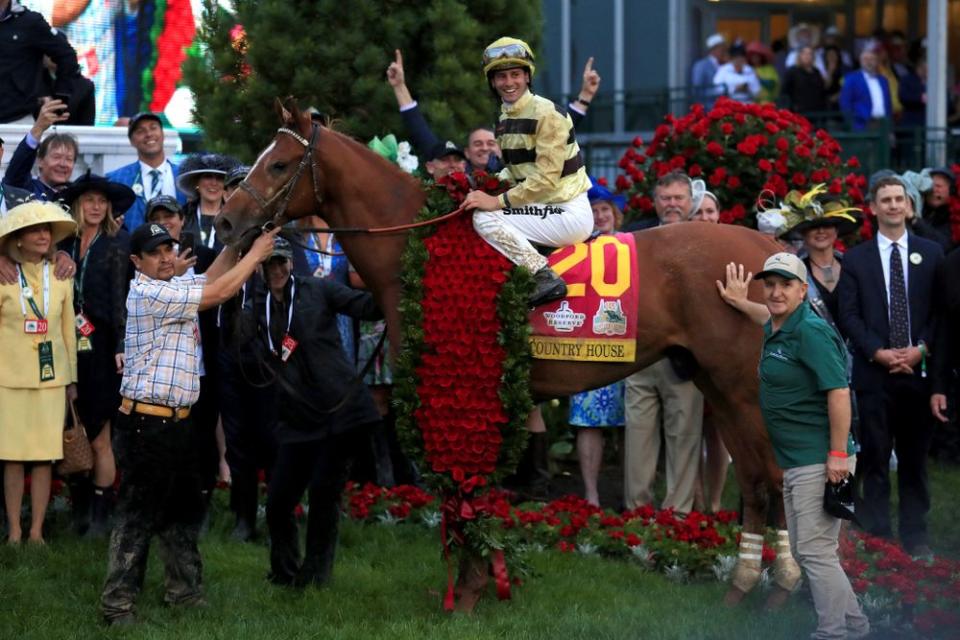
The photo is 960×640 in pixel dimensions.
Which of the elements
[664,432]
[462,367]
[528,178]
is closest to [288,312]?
[462,367]

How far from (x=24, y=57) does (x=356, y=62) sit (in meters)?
2.56

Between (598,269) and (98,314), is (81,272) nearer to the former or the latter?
(98,314)

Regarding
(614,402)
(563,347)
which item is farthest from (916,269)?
(563,347)

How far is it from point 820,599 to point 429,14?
21.2 ft

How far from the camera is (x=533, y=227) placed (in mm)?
7527

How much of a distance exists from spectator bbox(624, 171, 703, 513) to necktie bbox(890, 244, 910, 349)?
1363 millimetres

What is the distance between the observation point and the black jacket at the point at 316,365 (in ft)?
25.2

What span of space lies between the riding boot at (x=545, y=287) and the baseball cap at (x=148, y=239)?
184 cm

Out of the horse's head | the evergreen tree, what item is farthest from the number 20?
the evergreen tree

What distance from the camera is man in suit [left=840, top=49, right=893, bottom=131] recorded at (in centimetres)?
1623

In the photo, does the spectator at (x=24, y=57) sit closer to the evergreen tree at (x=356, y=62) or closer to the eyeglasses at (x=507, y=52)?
the evergreen tree at (x=356, y=62)

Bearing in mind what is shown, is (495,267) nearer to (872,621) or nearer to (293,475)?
(293,475)

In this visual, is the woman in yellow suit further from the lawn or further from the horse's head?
the horse's head

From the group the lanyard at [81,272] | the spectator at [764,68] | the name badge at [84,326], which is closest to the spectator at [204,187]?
the lanyard at [81,272]
